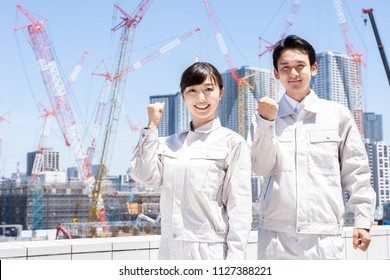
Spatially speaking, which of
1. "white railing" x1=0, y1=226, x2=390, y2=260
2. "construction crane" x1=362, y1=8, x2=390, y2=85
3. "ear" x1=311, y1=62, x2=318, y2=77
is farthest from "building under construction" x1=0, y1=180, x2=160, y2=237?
"ear" x1=311, y1=62, x2=318, y2=77

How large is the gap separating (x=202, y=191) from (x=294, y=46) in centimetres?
66

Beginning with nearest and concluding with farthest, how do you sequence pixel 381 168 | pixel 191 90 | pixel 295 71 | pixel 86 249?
pixel 191 90 → pixel 295 71 → pixel 86 249 → pixel 381 168

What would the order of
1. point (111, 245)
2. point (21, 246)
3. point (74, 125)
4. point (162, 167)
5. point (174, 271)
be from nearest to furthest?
1. point (174, 271)
2. point (162, 167)
3. point (21, 246)
4. point (111, 245)
5. point (74, 125)

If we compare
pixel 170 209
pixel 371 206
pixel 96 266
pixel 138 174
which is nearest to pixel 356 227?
pixel 371 206

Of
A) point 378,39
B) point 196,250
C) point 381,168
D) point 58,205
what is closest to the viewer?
point 196,250

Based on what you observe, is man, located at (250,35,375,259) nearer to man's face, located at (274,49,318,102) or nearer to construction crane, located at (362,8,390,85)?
man's face, located at (274,49,318,102)

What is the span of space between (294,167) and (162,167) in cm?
47

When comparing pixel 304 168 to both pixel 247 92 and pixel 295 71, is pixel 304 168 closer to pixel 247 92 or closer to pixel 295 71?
pixel 295 71

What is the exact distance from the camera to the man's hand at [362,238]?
1745 mm

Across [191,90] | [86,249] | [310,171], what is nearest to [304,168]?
[310,171]

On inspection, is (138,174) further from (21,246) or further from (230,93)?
(230,93)

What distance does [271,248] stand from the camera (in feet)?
5.74

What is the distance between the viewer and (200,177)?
1598 mm

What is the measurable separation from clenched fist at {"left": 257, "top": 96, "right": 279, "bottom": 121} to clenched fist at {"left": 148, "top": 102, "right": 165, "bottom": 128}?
1.08ft
